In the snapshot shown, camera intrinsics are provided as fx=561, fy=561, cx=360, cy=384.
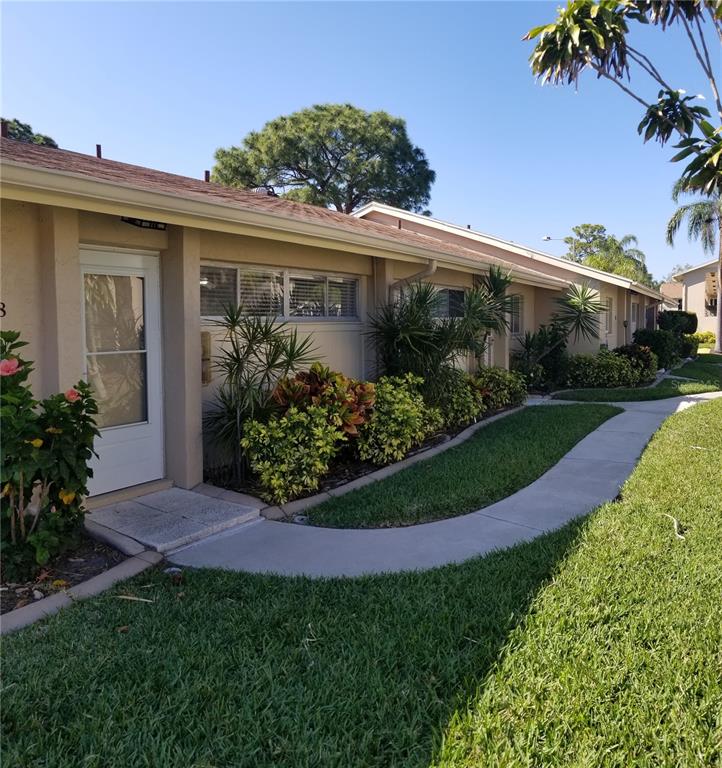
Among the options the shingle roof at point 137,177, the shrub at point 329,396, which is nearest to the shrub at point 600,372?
the shingle roof at point 137,177

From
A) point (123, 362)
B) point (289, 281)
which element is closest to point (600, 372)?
point (289, 281)

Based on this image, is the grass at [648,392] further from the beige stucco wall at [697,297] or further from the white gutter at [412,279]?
the beige stucco wall at [697,297]

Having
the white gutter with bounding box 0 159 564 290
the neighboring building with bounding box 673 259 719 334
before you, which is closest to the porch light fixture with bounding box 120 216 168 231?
the white gutter with bounding box 0 159 564 290

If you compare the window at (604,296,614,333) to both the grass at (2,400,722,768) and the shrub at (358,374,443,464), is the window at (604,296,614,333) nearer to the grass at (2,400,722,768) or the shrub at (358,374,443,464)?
the shrub at (358,374,443,464)

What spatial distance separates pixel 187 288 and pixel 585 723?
197 inches

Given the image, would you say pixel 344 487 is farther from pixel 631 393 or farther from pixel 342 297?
pixel 631 393

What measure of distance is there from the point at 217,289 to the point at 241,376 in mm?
1166

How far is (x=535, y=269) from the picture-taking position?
17281 mm

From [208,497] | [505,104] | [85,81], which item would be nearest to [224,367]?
[208,497]

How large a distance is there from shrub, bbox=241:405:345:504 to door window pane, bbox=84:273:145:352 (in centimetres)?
150

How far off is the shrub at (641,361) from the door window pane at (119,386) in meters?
13.9

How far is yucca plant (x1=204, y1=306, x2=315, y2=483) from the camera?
616 cm

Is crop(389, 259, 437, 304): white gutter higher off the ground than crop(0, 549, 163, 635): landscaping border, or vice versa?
crop(389, 259, 437, 304): white gutter

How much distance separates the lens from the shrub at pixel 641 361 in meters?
15.9
